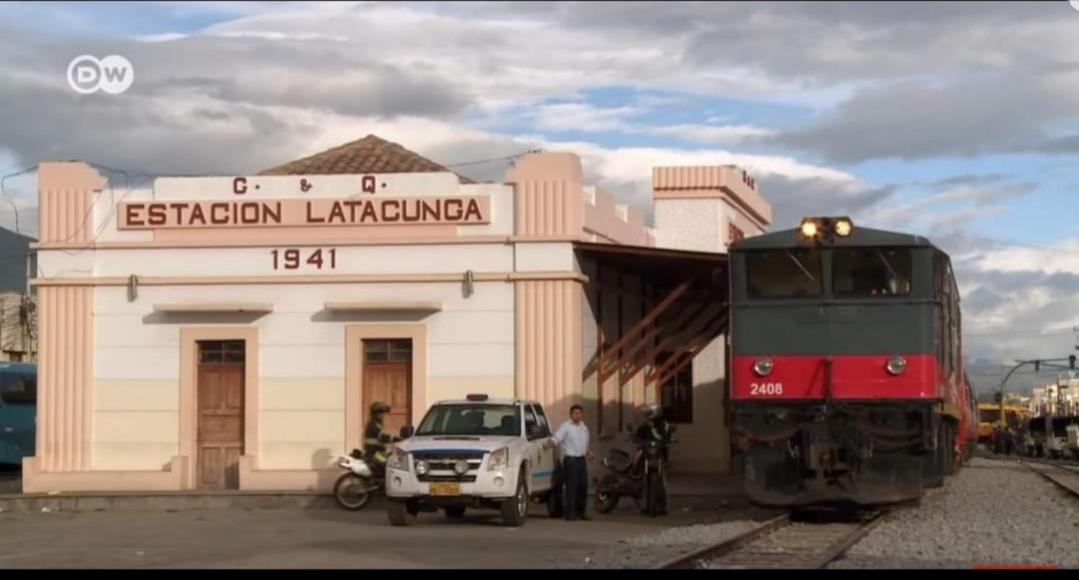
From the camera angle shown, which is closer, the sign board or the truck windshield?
the truck windshield

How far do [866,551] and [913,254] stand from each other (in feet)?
17.2

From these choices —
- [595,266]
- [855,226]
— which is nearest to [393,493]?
[855,226]

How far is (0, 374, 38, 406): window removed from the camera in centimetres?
3941

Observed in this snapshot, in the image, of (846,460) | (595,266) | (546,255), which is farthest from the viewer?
(595,266)

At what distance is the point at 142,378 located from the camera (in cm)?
2728

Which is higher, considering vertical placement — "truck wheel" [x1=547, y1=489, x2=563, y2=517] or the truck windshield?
the truck windshield

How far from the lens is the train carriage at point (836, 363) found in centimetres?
1955

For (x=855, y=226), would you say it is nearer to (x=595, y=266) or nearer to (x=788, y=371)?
(x=788, y=371)

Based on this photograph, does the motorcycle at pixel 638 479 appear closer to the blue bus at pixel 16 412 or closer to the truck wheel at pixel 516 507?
the truck wheel at pixel 516 507

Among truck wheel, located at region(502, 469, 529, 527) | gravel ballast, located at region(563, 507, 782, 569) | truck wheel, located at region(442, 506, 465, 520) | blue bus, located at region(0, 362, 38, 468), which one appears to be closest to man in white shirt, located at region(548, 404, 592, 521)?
truck wheel, located at region(502, 469, 529, 527)

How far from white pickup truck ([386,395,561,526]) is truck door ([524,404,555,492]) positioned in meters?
0.03

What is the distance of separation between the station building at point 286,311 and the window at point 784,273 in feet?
18.4

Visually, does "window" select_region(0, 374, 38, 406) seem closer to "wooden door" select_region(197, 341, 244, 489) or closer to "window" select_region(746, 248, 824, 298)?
"wooden door" select_region(197, 341, 244, 489)

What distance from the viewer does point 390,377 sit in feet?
88.9
